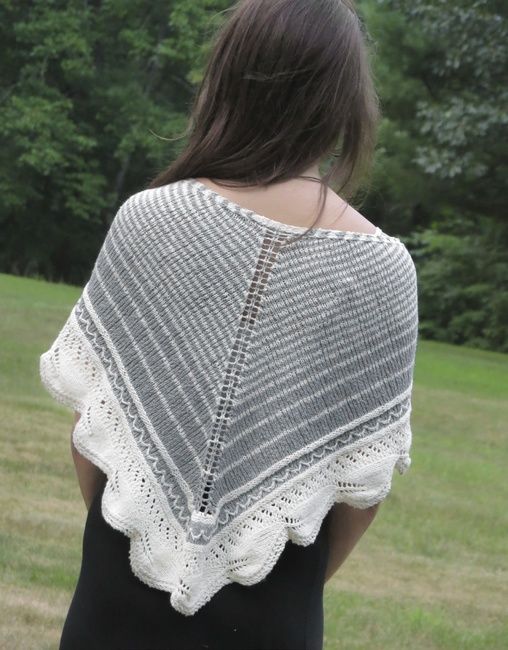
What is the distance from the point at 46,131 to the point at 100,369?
106 feet

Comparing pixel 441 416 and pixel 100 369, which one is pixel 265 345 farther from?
pixel 441 416

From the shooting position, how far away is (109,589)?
6.64 ft

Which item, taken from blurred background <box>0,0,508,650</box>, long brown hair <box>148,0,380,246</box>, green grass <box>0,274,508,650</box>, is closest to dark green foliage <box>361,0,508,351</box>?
blurred background <box>0,0,508,650</box>

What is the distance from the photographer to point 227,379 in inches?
80.9

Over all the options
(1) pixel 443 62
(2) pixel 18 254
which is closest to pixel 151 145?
(2) pixel 18 254

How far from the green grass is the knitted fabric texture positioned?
108 inches

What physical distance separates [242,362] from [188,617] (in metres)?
0.41

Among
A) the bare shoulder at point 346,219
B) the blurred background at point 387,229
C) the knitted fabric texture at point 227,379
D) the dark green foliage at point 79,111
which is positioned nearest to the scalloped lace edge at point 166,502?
the knitted fabric texture at point 227,379

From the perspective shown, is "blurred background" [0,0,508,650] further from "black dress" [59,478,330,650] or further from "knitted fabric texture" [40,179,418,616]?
"black dress" [59,478,330,650]

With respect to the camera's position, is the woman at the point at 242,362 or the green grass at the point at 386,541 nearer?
the woman at the point at 242,362

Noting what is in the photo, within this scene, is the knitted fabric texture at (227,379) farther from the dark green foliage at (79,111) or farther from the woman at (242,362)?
the dark green foliage at (79,111)

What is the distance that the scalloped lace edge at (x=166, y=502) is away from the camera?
6.63 feet

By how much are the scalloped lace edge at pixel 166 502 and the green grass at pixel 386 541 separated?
8.98 feet

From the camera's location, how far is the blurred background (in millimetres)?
5863
